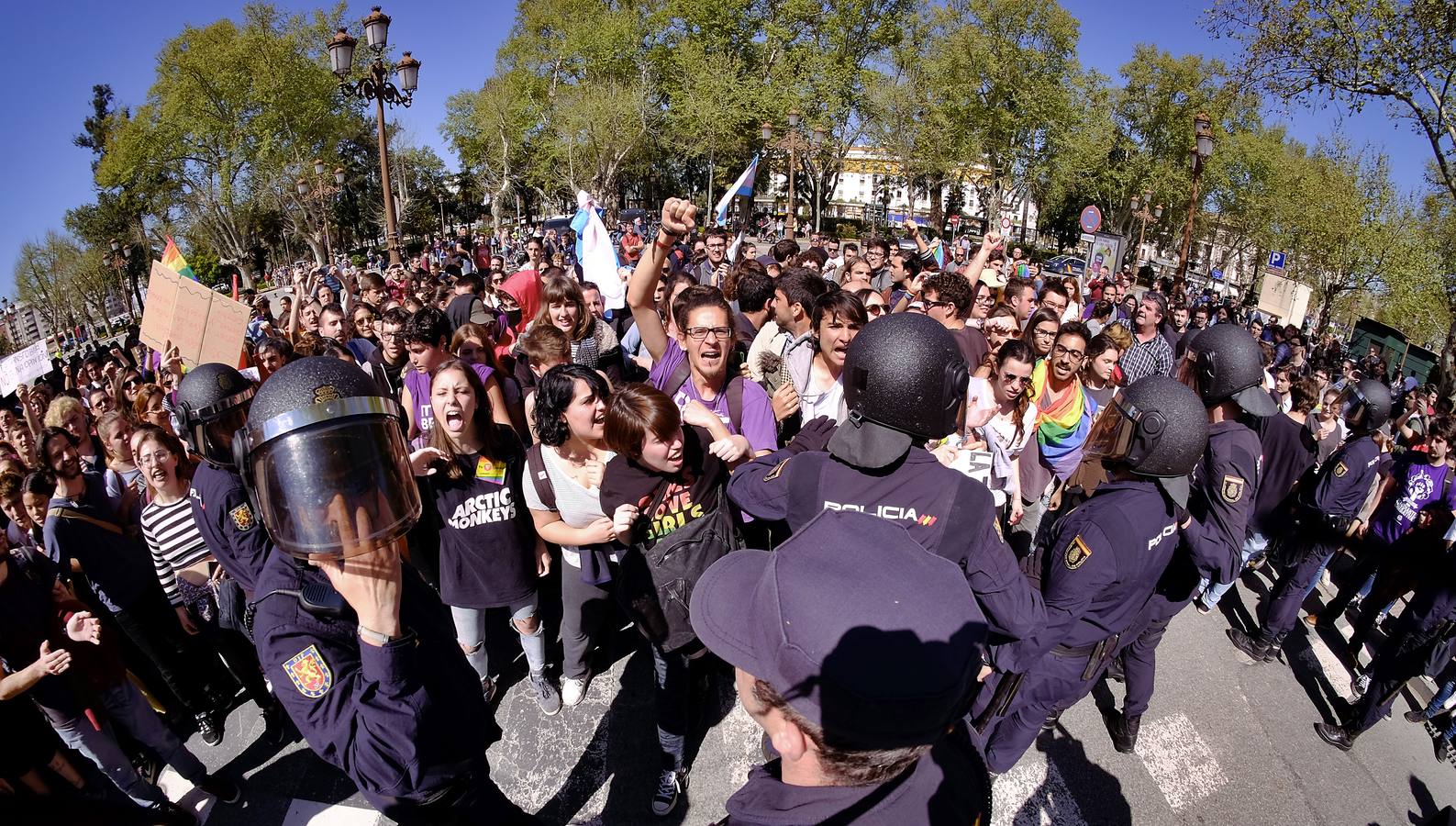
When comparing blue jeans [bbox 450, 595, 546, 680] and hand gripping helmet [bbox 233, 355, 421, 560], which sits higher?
hand gripping helmet [bbox 233, 355, 421, 560]

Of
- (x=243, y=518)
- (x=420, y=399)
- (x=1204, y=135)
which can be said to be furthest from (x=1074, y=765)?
(x=1204, y=135)

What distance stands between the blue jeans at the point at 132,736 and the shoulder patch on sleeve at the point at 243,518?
1138mm

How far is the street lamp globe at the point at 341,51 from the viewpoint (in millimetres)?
11156

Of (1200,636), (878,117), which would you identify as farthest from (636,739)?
(878,117)

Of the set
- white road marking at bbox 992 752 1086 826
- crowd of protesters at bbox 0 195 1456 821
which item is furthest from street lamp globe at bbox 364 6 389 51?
white road marking at bbox 992 752 1086 826

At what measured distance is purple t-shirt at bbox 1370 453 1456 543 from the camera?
14.9ft

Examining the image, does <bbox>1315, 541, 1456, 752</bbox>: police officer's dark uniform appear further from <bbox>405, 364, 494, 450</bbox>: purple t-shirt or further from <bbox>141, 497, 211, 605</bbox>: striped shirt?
<bbox>141, 497, 211, 605</bbox>: striped shirt

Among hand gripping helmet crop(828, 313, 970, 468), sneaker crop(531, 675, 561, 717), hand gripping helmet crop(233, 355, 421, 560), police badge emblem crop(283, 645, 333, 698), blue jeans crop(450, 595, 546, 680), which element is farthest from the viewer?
sneaker crop(531, 675, 561, 717)

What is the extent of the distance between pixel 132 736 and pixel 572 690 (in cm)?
220

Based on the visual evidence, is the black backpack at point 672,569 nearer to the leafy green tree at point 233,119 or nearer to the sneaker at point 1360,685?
the sneaker at point 1360,685

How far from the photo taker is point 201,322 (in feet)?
16.6

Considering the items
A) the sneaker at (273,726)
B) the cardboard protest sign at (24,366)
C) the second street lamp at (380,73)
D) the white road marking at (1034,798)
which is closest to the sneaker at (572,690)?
the sneaker at (273,726)

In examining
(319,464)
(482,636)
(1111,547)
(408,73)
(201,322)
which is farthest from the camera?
(408,73)

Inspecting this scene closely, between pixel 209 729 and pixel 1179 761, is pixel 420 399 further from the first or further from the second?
pixel 1179 761
